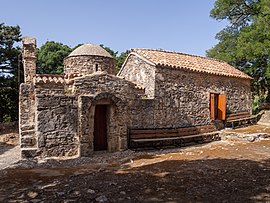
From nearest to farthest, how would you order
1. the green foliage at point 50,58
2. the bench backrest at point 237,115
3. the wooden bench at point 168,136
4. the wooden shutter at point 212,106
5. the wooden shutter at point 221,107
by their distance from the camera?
the wooden bench at point 168,136
the wooden shutter at point 212,106
the wooden shutter at point 221,107
the bench backrest at point 237,115
the green foliage at point 50,58

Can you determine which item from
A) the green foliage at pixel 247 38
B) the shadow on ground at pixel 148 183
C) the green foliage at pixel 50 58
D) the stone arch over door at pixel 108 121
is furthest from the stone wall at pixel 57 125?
the green foliage at pixel 50 58

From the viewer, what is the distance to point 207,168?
23.4 feet

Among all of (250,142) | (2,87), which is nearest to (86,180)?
(250,142)

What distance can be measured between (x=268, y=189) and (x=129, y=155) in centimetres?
549

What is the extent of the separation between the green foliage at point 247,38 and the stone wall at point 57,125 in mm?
14513

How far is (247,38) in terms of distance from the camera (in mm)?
17734

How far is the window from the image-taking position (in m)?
13.5

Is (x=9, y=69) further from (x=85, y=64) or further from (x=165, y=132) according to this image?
(x=165, y=132)

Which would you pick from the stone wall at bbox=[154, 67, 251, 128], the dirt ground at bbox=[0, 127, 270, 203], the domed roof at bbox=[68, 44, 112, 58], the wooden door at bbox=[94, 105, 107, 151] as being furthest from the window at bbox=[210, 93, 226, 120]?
the domed roof at bbox=[68, 44, 112, 58]

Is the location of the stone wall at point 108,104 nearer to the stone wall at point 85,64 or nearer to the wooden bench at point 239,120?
the stone wall at point 85,64

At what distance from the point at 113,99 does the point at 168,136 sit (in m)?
3.57

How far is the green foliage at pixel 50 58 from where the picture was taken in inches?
1114

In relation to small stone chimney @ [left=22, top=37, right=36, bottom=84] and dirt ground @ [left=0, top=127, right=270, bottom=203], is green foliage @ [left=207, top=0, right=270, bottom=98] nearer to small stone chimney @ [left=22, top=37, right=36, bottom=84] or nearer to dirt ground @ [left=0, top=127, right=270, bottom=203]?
dirt ground @ [left=0, top=127, right=270, bottom=203]

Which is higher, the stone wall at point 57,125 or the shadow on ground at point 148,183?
the stone wall at point 57,125
